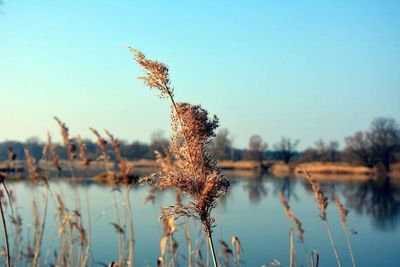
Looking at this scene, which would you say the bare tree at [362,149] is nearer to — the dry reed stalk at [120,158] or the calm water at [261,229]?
the calm water at [261,229]

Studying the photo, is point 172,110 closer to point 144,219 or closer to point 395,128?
point 144,219

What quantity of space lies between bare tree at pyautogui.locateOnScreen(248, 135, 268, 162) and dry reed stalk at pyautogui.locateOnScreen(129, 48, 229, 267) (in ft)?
178

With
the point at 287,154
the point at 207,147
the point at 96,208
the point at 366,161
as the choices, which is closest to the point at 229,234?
the point at 96,208

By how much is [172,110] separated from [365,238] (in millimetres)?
12371

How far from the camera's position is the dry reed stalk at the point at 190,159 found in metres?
1.26

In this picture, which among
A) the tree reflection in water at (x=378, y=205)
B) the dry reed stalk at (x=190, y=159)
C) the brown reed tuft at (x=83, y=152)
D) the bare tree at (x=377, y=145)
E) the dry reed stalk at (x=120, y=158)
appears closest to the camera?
the dry reed stalk at (x=190, y=159)

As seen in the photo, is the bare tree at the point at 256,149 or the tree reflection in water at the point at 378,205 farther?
the bare tree at the point at 256,149

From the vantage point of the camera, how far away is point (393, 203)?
1955 centimetres

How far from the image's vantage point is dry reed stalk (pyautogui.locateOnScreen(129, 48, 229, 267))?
4.13 ft

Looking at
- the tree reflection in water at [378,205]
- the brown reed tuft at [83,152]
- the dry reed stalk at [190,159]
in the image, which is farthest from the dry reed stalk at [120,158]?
the tree reflection in water at [378,205]

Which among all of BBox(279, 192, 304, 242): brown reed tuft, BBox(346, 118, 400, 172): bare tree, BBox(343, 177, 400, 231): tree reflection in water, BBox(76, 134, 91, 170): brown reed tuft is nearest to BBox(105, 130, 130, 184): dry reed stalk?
BBox(76, 134, 91, 170): brown reed tuft

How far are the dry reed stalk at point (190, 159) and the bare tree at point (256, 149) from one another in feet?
178

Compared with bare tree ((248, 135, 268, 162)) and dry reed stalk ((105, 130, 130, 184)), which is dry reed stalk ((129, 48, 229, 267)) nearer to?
dry reed stalk ((105, 130, 130, 184))

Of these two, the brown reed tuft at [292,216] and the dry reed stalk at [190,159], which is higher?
the dry reed stalk at [190,159]
